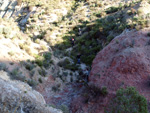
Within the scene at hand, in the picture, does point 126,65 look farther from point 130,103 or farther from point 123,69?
point 130,103

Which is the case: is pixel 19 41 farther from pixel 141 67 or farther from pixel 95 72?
pixel 141 67

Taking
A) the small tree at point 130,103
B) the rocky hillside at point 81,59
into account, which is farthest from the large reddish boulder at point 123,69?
the small tree at point 130,103

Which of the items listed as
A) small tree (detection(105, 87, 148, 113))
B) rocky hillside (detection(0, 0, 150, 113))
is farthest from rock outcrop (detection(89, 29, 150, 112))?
small tree (detection(105, 87, 148, 113))

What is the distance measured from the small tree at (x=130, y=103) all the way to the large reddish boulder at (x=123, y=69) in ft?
5.37

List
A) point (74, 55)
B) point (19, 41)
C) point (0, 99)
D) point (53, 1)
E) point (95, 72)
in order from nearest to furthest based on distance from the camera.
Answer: point (0, 99) → point (95, 72) → point (19, 41) → point (74, 55) → point (53, 1)

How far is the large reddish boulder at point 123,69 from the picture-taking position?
22.9 ft

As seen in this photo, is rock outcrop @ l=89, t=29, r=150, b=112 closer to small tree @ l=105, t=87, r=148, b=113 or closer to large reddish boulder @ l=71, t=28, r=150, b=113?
large reddish boulder @ l=71, t=28, r=150, b=113

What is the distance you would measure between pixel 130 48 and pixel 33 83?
6048 mm

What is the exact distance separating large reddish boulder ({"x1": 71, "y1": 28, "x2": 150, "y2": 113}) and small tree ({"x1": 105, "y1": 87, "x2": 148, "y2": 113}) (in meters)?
1.64

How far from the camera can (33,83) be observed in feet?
28.6

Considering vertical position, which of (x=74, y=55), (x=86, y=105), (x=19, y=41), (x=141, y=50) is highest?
(x=19, y=41)

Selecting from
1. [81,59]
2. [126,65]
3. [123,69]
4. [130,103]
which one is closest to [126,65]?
[126,65]

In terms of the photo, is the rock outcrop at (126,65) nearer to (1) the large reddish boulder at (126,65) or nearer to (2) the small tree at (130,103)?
(1) the large reddish boulder at (126,65)

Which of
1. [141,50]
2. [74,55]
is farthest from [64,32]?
[141,50]
